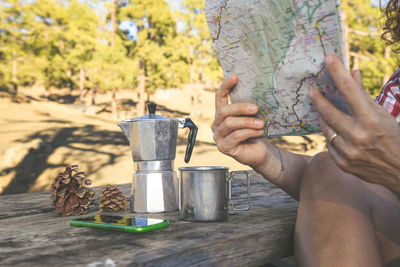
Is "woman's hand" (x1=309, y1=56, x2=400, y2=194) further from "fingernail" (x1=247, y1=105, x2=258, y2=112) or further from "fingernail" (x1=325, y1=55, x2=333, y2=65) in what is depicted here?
"fingernail" (x1=247, y1=105, x2=258, y2=112)

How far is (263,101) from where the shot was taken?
36.8 inches

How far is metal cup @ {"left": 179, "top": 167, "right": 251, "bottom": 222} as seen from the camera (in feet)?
3.21

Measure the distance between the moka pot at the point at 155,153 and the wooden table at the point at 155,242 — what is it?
119 mm

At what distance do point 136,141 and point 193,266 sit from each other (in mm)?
606

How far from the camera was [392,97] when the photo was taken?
3.34ft

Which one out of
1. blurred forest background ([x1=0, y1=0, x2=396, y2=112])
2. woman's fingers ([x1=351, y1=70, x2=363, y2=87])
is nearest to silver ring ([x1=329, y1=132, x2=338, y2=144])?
woman's fingers ([x1=351, y1=70, x2=363, y2=87])

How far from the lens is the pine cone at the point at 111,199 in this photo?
113cm

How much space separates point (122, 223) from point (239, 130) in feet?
1.25

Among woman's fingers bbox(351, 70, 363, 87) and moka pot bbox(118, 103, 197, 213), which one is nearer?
woman's fingers bbox(351, 70, 363, 87)

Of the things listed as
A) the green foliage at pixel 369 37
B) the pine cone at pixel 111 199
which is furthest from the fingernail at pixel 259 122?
the green foliage at pixel 369 37

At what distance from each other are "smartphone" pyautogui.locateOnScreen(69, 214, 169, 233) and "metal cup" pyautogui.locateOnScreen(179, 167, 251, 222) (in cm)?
11

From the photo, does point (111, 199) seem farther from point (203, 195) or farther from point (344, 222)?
point (344, 222)

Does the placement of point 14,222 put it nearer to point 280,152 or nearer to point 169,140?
point 169,140

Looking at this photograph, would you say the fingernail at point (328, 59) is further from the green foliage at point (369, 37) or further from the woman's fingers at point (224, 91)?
the green foliage at point (369, 37)
